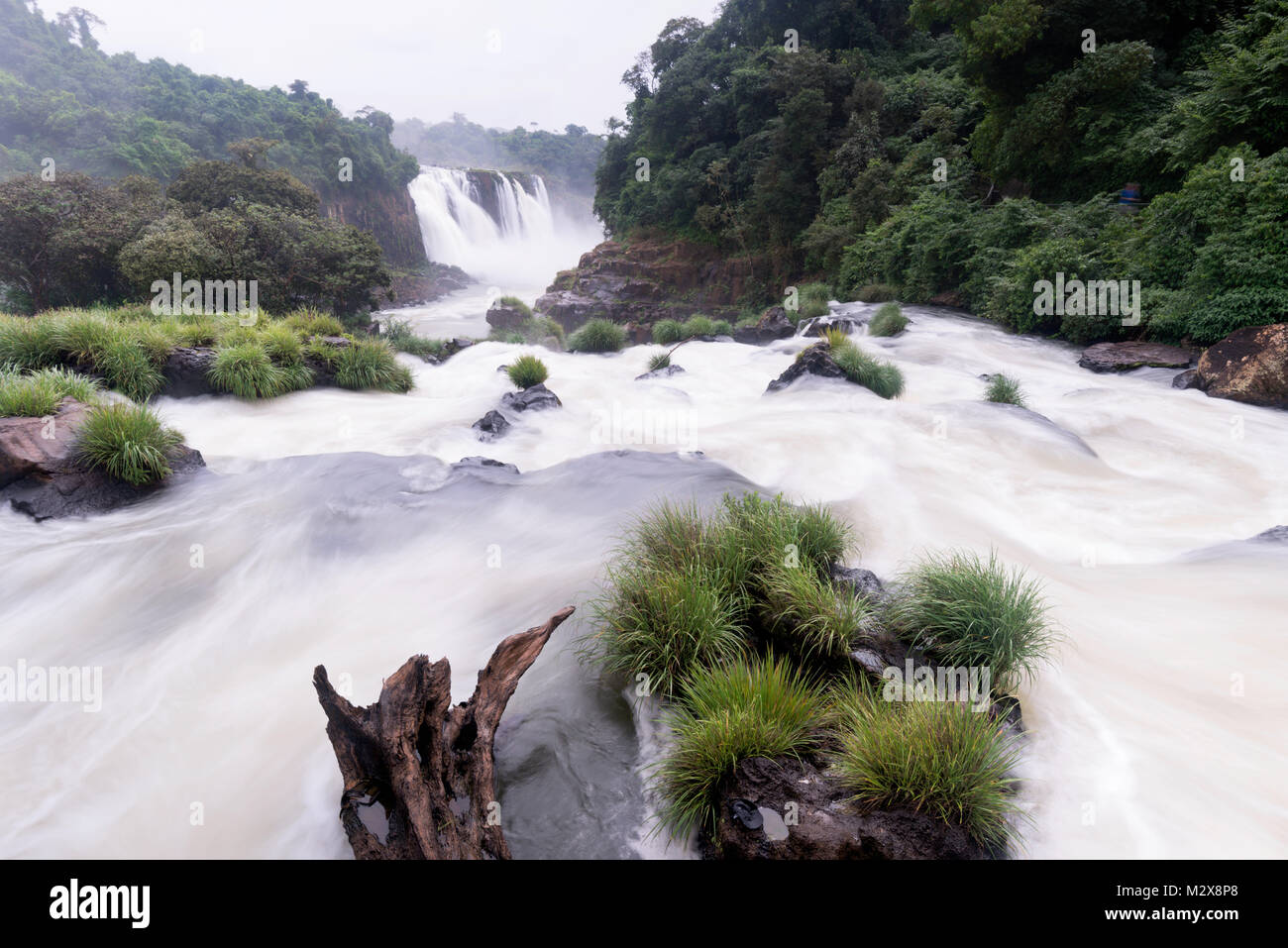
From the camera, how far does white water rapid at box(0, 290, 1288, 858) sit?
2809mm

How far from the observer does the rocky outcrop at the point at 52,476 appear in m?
5.56

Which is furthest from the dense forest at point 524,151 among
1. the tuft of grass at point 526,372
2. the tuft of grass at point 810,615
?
the tuft of grass at point 810,615

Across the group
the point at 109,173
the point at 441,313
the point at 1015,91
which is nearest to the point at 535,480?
the point at 1015,91

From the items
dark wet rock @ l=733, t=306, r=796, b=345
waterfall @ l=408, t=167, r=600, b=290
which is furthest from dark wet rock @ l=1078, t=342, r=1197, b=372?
waterfall @ l=408, t=167, r=600, b=290

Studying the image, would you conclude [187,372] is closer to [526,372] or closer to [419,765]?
[526,372]

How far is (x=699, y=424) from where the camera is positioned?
31.3 ft

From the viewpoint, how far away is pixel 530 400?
1020cm

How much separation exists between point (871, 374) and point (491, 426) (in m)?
6.79

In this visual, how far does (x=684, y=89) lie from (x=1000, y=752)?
123ft

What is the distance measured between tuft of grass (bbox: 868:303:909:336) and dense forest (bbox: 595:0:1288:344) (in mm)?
2290

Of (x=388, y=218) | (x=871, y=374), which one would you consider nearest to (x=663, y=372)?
(x=871, y=374)

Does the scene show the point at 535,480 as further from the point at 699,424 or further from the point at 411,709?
the point at 411,709

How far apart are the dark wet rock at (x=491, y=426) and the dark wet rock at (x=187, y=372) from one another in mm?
4506

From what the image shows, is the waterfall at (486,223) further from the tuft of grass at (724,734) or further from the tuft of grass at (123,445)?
the tuft of grass at (724,734)
